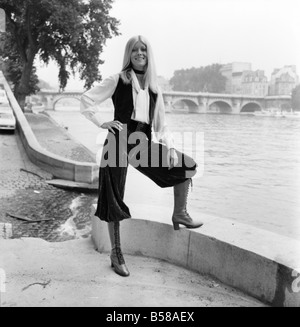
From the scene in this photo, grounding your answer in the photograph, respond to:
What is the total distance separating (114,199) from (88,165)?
220 inches

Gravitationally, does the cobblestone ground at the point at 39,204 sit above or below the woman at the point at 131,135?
below

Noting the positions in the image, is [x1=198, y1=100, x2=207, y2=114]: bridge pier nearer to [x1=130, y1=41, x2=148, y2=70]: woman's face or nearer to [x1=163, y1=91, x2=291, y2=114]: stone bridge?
[x1=163, y1=91, x2=291, y2=114]: stone bridge

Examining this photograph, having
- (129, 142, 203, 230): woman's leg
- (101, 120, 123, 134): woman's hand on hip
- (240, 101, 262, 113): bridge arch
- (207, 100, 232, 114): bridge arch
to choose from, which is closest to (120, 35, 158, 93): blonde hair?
(101, 120, 123, 134): woman's hand on hip

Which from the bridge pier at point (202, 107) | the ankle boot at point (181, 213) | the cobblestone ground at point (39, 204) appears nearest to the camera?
the ankle boot at point (181, 213)

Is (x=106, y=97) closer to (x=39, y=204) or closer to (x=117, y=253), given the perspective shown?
(x=117, y=253)

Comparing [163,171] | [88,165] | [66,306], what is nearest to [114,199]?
[163,171]

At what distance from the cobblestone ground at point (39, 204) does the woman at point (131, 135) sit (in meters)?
2.81

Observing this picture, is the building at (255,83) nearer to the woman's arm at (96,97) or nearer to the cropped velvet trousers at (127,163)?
the cropped velvet trousers at (127,163)

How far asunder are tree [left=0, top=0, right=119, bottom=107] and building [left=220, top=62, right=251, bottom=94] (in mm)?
52217

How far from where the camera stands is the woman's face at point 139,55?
2.67 metres

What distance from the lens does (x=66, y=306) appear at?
2.34 metres

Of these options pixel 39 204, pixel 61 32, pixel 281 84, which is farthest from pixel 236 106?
pixel 39 204

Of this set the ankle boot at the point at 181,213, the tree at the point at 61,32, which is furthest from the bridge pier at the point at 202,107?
the ankle boot at the point at 181,213
